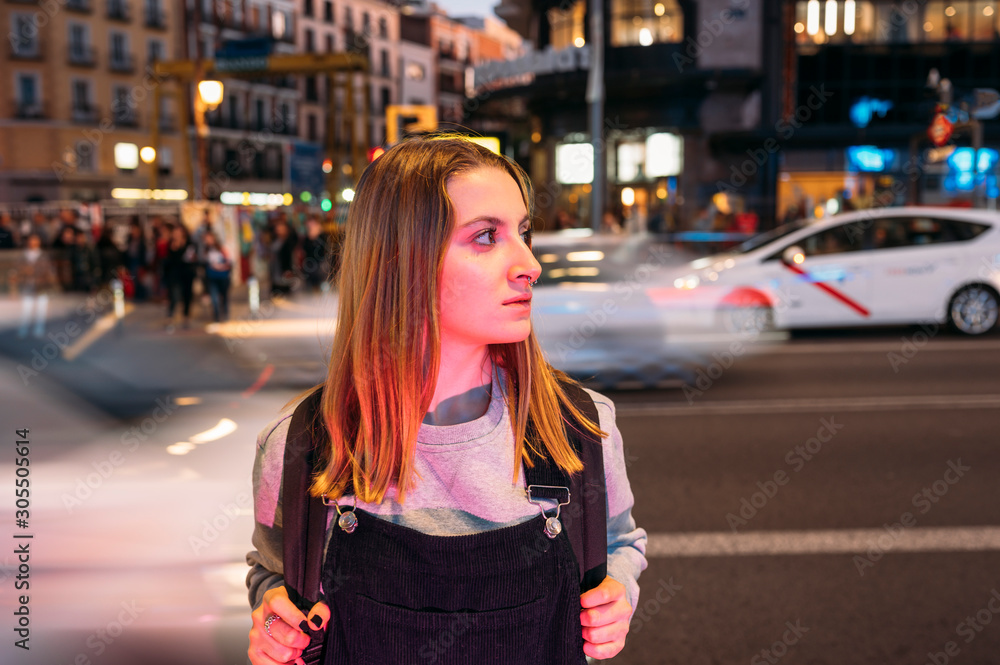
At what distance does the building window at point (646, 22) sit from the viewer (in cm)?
→ 2862

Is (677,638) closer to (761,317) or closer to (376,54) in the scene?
(761,317)

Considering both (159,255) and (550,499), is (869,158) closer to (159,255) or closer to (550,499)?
(159,255)

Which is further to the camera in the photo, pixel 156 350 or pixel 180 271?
pixel 180 271

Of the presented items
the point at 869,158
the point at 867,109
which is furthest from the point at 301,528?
the point at 867,109

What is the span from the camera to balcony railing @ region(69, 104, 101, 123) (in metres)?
50.5

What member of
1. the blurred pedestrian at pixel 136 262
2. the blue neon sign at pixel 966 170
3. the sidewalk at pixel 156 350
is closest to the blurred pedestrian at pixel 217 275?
the sidewalk at pixel 156 350

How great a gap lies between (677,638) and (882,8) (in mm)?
31407

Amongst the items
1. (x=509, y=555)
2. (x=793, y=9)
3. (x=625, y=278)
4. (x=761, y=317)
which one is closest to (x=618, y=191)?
(x=793, y=9)

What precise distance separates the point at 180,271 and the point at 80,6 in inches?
1697

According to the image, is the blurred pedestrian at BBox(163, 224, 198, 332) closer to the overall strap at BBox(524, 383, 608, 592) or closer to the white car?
the white car

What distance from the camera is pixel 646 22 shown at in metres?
28.8

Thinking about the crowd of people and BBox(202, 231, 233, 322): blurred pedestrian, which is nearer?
BBox(202, 231, 233, 322): blurred pedestrian

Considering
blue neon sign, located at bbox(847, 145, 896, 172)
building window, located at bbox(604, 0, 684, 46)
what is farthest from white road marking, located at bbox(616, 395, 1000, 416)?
building window, located at bbox(604, 0, 684, 46)

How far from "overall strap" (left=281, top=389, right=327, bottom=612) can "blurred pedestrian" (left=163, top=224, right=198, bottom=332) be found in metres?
15.0
